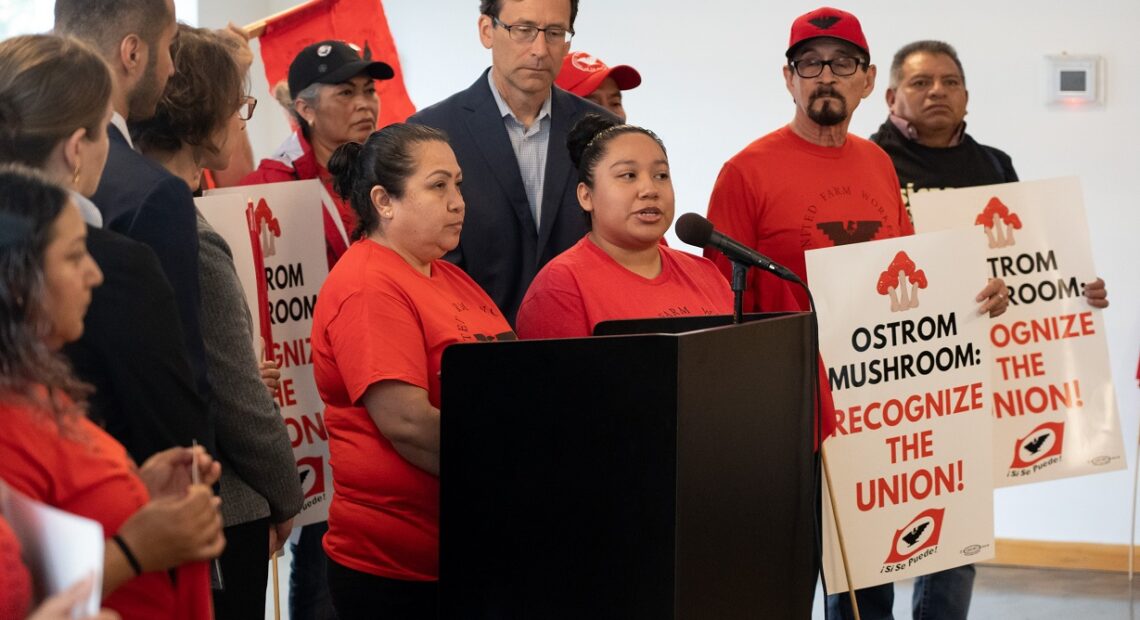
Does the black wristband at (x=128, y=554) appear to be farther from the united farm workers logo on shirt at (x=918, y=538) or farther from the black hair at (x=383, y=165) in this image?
the united farm workers logo on shirt at (x=918, y=538)

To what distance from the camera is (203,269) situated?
2227 mm

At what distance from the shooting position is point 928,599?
3.58 meters

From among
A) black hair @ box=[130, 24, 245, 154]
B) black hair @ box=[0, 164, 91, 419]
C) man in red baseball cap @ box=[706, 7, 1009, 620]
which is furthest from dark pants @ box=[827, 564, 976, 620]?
black hair @ box=[0, 164, 91, 419]

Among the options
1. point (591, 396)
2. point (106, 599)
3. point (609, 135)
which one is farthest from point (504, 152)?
point (106, 599)

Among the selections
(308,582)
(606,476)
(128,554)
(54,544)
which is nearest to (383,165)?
(606,476)

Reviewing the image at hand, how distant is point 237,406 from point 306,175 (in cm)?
147

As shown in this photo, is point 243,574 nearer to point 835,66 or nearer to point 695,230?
point 695,230

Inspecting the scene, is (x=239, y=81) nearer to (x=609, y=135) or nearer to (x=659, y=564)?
(x=609, y=135)

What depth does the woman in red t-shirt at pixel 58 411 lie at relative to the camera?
4.65ft

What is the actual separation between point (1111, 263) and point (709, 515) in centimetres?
384

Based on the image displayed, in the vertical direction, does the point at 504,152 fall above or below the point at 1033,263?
above

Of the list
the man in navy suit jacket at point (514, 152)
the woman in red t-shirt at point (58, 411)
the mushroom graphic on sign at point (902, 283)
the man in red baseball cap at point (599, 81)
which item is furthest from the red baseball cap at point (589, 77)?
the woman in red t-shirt at point (58, 411)

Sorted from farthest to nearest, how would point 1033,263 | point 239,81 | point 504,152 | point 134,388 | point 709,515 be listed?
point 1033,263, point 504,152, point 239,81, point 709,515, point 134,388

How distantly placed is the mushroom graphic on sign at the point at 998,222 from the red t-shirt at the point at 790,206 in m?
0.41
